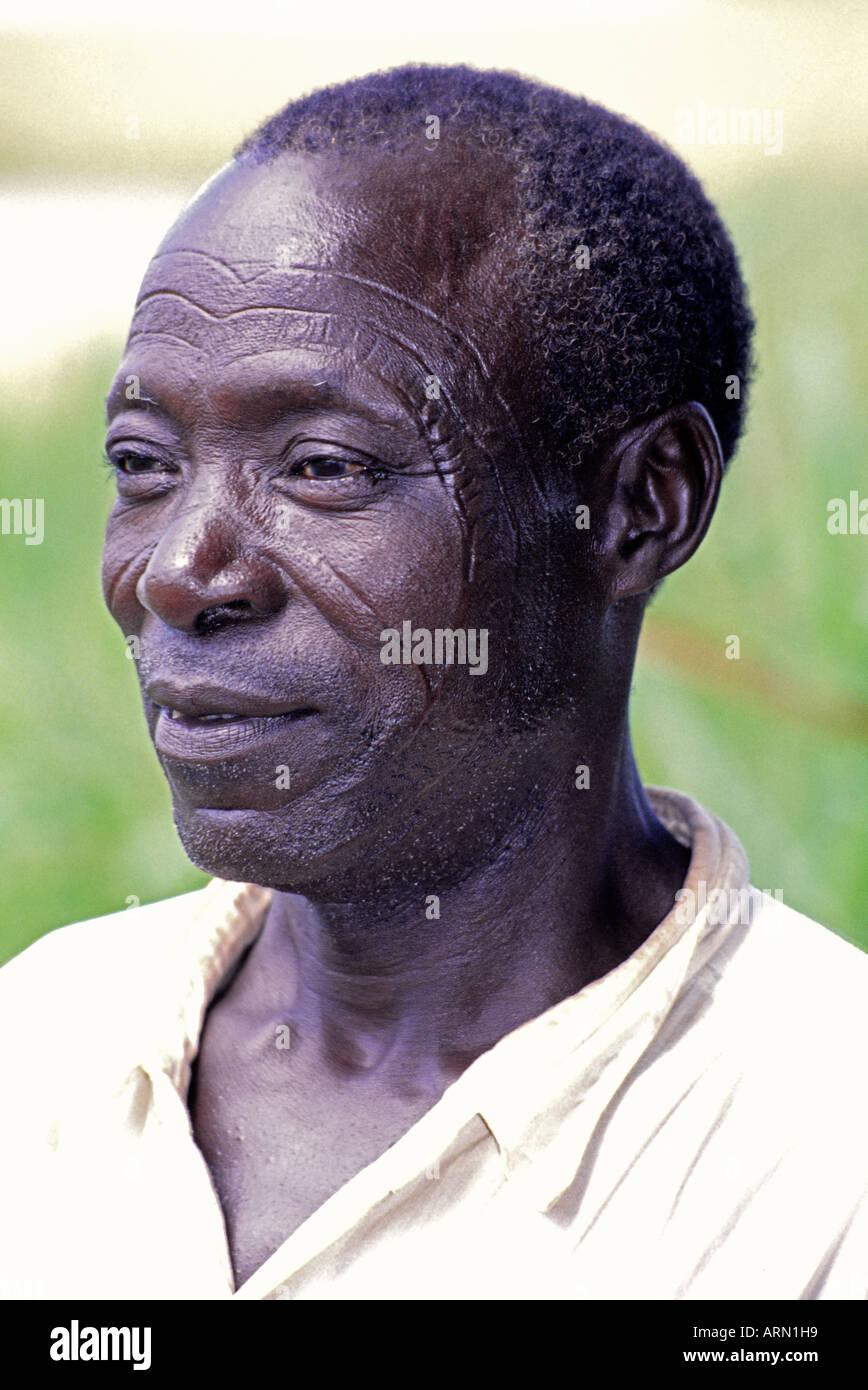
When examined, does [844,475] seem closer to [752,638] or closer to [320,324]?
[752,638]

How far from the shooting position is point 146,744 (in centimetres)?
318

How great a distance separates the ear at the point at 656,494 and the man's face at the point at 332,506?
11 centimetres

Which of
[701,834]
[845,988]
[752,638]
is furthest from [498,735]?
[752,638]

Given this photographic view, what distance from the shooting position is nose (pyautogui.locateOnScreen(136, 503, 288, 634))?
140 centimetres

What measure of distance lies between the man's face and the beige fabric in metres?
0.31

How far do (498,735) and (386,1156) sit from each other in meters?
0.48

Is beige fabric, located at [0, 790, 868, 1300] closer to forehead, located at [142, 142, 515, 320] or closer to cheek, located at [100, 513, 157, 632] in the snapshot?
cheek, located at [100, 513, 157, 632]

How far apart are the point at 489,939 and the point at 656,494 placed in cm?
58

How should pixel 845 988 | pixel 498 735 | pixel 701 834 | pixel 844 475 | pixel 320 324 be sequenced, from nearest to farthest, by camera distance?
pixel 320 324 < pixel 498 735 < pixel 845 988 < pixel 701 834 < pixel 844 475

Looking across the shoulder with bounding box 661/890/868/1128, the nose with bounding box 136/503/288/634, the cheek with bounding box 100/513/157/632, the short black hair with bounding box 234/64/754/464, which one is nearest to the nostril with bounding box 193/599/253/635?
the nose with bounding box 136/503/288/634

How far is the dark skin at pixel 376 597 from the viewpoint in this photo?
1.43 m

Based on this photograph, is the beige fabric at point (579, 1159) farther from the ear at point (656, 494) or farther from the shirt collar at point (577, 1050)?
the ear at point (656, 494)

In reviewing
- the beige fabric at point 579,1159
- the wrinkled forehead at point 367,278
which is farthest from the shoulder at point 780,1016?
the wrinkled forehead at point 367,278

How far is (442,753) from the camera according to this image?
1.50 m
